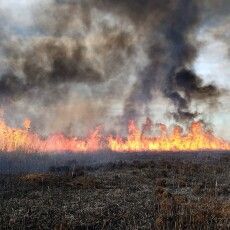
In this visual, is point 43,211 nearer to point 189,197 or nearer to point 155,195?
point 155,195

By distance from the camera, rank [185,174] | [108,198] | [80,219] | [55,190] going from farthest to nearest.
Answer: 1. [185,174]
2. [55,190]
3. [108,198]
4. [80,219]

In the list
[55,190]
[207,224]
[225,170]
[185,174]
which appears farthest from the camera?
[225,170]

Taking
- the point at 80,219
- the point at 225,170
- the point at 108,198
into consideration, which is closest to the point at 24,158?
the point at 225,170

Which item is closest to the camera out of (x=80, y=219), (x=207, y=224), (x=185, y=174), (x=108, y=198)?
(x=207, y=224)

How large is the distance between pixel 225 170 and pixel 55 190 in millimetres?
38658

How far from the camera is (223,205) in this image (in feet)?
133

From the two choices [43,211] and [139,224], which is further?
[43,211]

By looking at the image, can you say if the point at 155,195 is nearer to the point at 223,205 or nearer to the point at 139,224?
the point at 223,205

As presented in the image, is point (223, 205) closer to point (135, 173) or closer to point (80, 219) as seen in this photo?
point (80, 219)

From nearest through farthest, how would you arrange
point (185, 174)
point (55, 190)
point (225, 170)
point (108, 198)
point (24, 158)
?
point (108, 198) < point (55, 190) < point (185, 174) < point (225, 170) < point (24, 158)

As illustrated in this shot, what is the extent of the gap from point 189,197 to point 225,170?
34075mm

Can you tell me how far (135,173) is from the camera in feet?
229

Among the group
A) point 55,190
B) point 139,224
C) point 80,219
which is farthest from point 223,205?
point 55,190

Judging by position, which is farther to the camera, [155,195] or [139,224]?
[155,195]
